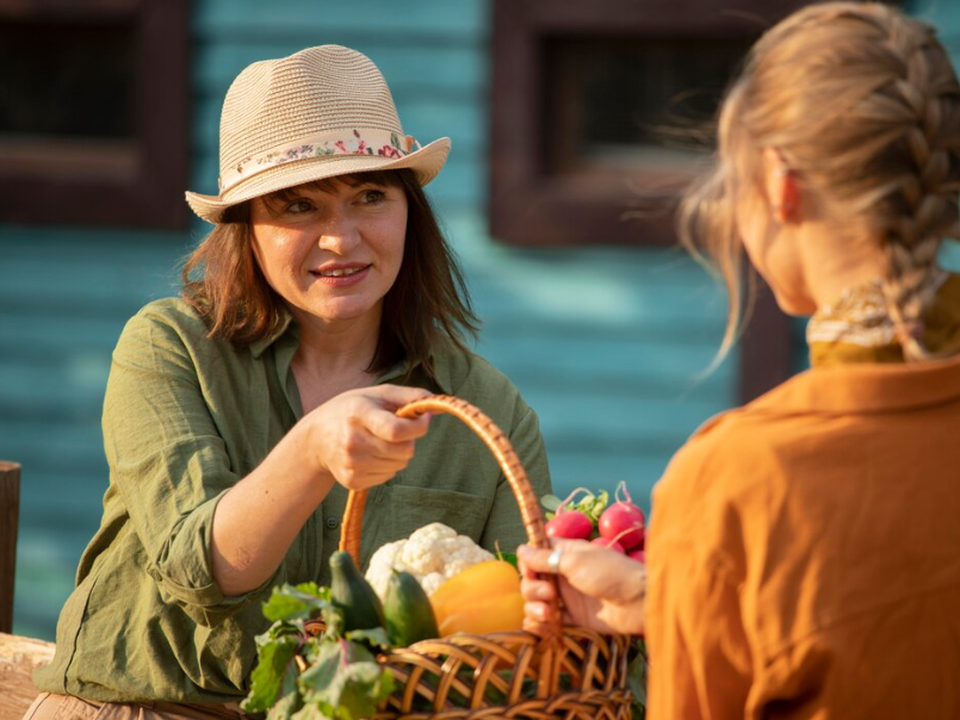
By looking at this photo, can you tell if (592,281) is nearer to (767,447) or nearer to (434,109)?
(434,109)

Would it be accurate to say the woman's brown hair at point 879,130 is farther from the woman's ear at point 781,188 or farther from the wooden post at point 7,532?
the wooden post at point 7,532

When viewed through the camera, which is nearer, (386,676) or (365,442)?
(386,676)

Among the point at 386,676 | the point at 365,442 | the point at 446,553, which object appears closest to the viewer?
the point at 386,676

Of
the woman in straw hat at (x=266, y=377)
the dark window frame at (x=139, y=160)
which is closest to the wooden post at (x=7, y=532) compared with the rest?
the woman in straw hat at (x=266, y=377)

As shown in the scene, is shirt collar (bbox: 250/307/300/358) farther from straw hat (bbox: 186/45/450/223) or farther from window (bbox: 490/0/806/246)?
window (bbox: 490/0/806/246)

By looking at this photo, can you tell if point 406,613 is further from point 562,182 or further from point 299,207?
point 562,182

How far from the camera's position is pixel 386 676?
5.06 ft

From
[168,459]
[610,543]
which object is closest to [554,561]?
[610,543]

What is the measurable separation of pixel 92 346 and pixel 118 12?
4.07 ft

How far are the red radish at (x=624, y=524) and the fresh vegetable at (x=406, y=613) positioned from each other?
344mm

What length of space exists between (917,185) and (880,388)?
8.6 inches

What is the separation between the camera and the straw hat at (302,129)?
90.1 inches

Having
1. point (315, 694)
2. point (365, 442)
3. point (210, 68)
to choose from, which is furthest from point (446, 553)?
point (210, 68)

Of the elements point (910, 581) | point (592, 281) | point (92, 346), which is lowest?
point (92, 346)
